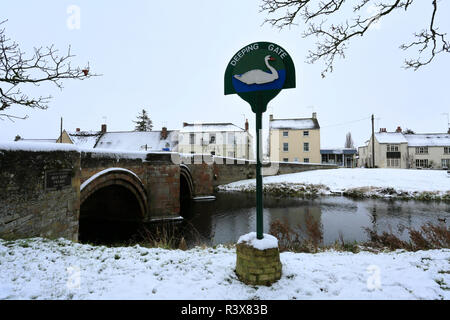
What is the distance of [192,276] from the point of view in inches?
135

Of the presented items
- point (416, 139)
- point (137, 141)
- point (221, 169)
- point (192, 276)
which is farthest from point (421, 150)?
point (192, 276)

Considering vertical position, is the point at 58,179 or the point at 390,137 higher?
the point at 390,137

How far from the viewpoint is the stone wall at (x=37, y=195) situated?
14.6ft

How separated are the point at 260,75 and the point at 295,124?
38.8 m

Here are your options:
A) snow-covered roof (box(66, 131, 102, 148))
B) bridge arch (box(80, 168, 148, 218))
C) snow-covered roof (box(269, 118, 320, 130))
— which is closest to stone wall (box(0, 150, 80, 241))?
bridge arch (box(80, 168, 148, 218))

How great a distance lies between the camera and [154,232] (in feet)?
36.0

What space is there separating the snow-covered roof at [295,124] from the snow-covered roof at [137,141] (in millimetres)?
17711

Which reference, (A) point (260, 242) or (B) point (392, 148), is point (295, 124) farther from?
(A) point (260, 242)

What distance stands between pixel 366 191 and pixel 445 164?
30636 mm

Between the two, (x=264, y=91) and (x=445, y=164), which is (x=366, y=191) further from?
(x=445, y=164)

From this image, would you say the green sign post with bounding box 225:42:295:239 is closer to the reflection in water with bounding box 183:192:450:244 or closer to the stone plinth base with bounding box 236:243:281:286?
the stone plinth base with bounding box 236:243:281:286

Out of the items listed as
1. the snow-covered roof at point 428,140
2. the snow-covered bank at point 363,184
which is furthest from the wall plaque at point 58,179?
the snow-covered roof at point 428,140

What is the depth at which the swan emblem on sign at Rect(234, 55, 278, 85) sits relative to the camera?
332cm

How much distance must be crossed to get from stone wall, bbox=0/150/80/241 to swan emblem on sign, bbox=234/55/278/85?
15.8 ft
